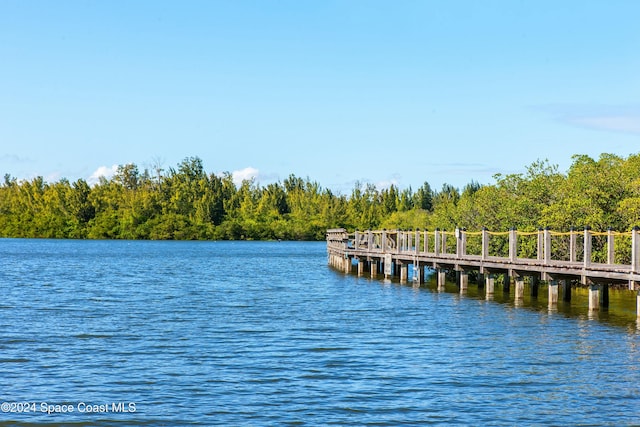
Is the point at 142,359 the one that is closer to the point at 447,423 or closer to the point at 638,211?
the point at 447,423

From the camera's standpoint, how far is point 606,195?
38781mm

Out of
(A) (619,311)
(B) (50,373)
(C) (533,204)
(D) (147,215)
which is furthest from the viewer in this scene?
(D) (147,215)

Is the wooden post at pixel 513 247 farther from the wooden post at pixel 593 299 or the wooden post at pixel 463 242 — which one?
the wooden post at pixel 463 242

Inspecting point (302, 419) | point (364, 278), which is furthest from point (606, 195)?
point (302, 419)

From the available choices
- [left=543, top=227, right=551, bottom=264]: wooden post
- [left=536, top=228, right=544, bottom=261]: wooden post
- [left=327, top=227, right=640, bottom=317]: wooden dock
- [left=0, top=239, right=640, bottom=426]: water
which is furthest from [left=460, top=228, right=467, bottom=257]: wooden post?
[left=543, top=227, right=551, bottom=264]: wooden post

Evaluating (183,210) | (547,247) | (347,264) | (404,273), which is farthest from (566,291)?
(183,210)

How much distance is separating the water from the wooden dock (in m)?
1.34

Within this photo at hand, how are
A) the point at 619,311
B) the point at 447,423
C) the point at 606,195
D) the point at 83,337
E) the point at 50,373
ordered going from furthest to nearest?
the point at 606,195 → the point at 619,311 → the point at 83,337 → the point at 50,373 → the point at 447,423

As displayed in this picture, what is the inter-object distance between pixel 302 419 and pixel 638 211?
24.5 m

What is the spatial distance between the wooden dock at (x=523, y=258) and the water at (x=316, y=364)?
1.34 m

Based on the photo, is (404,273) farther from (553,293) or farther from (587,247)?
(587,247)

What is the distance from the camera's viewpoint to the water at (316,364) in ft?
52.5

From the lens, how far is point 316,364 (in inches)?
806

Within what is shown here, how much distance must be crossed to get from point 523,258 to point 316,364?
1624cm
